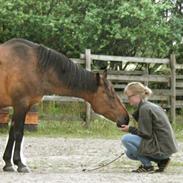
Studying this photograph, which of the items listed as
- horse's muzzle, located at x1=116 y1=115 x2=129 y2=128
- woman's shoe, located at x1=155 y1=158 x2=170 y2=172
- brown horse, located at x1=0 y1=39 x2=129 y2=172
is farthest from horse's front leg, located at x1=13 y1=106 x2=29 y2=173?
woman's shoe, located at x1=155 y1=158 x2=170 y2=172

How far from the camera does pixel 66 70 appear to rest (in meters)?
8.41

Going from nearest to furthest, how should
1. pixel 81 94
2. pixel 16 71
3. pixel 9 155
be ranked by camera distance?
pixel 16 71 < pixel 9 155 < pixel 81 94

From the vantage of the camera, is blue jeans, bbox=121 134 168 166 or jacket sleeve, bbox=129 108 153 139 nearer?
jacket sleeve, bbox=129 108 153 139

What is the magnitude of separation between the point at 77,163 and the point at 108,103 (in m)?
1.18

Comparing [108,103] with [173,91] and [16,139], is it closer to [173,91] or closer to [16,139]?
[16,139]

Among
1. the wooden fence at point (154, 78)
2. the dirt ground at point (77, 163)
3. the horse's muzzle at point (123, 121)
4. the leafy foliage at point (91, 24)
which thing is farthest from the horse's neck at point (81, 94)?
the leafy foliage at point (91, 24)

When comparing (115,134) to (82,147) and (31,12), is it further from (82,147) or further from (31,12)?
(31,12)

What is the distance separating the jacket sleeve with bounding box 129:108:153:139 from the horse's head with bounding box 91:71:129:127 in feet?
2.12

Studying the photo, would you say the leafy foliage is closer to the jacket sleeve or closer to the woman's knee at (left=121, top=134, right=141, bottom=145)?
the woman's knee at (left=121, top=134, right=141, bottom=145)

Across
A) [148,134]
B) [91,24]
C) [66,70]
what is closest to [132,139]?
[148,134]

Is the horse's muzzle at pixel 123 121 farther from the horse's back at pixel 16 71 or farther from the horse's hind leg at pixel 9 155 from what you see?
the horse's hind leg at pixel 9 155

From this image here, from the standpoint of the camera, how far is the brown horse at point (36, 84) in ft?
26.6

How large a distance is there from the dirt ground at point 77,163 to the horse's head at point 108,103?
0.73 metres

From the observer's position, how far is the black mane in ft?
27.3
